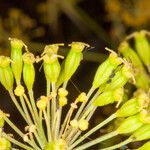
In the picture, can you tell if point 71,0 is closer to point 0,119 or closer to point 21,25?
point 21,25

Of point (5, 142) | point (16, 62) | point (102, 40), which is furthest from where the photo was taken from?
point (102, 40)

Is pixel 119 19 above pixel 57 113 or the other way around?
above

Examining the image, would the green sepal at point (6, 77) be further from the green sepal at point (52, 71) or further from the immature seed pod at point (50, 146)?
the immature seed pod at point (50, 146)

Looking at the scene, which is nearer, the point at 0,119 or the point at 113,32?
the point at 0,119


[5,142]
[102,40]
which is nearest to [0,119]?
[5,142]

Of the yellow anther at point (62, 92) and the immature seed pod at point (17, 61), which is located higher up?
the immature seed pod at point (17, 61)

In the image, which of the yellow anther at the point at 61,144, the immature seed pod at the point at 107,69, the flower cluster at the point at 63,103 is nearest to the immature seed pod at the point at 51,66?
the flower cluster at the point at 63,103

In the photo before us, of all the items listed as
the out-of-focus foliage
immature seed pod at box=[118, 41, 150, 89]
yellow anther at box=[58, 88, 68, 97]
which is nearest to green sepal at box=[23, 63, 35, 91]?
yellow anther at box=[58, 88, 68, 97]

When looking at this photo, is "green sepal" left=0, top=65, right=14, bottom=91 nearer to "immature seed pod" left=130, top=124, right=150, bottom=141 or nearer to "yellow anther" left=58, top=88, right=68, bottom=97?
"yellow anther" left=58, top=88, right=68, bottom=97

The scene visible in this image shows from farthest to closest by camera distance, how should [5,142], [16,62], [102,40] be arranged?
1. [102,40]
2. [16,62]
3. [5,142]
